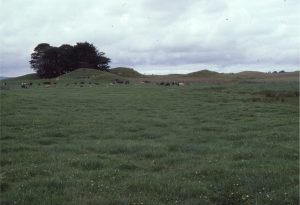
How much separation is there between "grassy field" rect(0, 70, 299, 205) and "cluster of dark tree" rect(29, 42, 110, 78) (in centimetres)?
8406

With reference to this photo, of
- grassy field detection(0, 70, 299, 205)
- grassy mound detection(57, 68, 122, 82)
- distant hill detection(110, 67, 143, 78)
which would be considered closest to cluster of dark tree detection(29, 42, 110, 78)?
distant hill detection(110, 67, 143, 78)

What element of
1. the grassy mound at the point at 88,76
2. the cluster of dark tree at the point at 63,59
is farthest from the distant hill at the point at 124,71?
the grassy mound at the point at 88,76

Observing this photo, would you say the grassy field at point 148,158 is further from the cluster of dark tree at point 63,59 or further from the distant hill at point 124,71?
the distant hill at point 124,71

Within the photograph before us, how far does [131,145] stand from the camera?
17734 mm

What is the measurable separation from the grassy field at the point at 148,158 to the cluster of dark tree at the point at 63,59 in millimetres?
84059

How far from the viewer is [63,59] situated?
113 metres

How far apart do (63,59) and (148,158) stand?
100m

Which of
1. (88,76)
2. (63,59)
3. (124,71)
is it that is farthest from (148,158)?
(124,71)

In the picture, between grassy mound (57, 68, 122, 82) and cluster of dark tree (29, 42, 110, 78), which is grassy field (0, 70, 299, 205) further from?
cluster of dark tree (29, 42, 110, 78)

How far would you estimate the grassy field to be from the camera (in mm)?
11031

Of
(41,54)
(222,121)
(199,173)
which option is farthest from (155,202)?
(41,54)

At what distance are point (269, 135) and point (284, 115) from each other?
9.53 meters

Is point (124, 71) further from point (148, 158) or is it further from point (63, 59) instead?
Answer: point (148, 158)

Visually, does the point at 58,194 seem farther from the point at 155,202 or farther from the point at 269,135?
the point at 269,135
